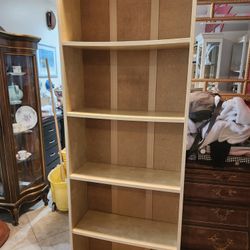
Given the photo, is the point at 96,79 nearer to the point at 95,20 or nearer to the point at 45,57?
the point at 95,20

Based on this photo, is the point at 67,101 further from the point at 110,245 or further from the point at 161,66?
the point at 110,245

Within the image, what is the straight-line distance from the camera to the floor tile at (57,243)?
1.92 metres

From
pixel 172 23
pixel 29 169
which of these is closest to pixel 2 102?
pixel 29 169

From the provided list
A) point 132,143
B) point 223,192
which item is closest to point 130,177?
point 132,143

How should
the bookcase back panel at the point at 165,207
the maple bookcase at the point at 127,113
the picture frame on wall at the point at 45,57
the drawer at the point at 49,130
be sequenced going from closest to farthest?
the maple bookcase at the point at 127,113
the bookcase back panel at the point at 165,207
the drawer at the point at 49,130
the picture frame on wall at the point at 45,57

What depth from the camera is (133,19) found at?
1301mm

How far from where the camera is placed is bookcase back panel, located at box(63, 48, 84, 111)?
1.27 m

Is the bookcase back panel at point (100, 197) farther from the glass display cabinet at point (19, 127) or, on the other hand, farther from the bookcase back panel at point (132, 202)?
the glass display cabinet at point (19, 127)

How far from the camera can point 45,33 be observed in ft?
11.3

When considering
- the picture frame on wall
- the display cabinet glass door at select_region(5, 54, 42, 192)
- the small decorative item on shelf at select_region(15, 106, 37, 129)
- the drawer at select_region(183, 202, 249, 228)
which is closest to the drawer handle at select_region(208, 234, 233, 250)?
the drawer at select_region(183, 202, 249, 228)

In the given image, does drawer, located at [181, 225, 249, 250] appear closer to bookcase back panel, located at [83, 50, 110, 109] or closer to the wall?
bookcase back panel, located at [83, 50, 110, 109]

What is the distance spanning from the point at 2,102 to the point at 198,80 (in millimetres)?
1763

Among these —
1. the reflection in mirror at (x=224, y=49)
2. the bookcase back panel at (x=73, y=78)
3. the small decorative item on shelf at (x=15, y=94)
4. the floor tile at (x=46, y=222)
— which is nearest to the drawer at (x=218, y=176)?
the reflection in mirror at (x=224, y=49)

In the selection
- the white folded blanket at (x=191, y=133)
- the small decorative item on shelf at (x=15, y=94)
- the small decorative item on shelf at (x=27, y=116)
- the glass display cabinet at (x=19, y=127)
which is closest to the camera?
the white folded blanket at (x=191, y=133)
